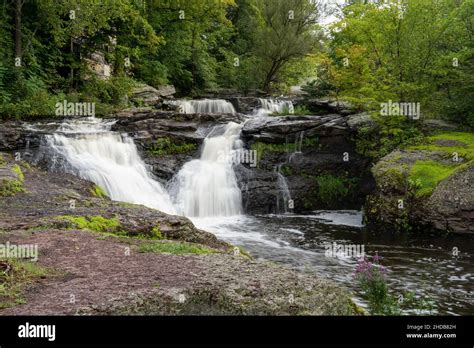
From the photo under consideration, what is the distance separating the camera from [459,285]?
32.0 ft

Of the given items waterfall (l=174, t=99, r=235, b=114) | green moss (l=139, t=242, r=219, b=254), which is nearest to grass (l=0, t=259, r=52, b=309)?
green moss (l=139, t=242, r=219, b=254)

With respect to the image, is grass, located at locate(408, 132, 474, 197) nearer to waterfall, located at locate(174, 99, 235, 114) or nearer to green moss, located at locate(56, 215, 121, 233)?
green moss, located at locate(56, 215, 121, 233)

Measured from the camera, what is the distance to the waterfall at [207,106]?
27766mm

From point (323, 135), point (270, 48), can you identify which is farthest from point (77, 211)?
point (270, 48)

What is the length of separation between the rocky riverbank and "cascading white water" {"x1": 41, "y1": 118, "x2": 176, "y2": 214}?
6.39 meters

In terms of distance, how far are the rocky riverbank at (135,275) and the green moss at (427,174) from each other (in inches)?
310

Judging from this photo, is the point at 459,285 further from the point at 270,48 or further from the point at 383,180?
the point at 270,48

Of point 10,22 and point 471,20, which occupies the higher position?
point 10,22

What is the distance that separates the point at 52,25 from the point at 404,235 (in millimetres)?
18590

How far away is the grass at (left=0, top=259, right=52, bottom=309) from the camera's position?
17.6 feet
